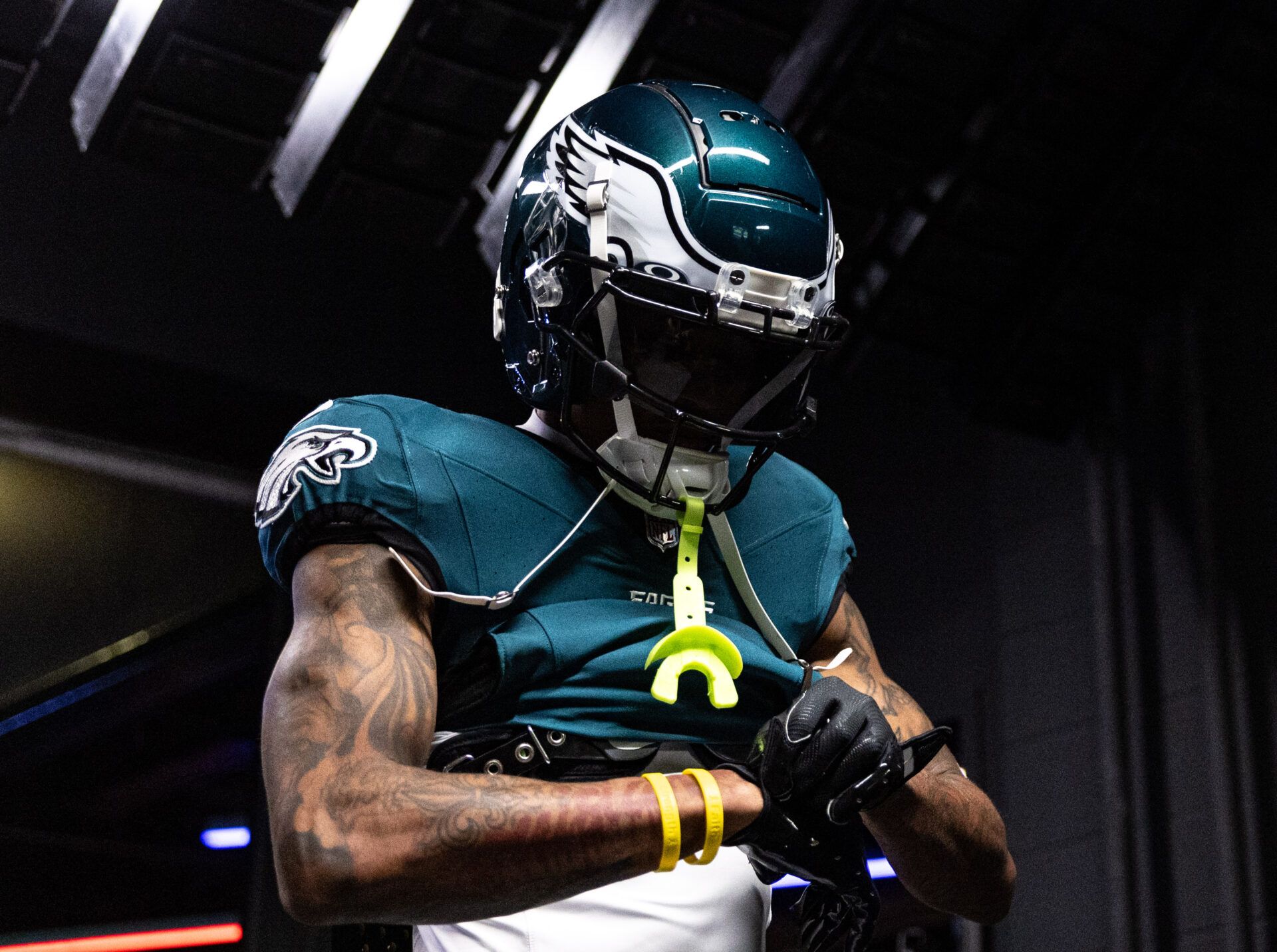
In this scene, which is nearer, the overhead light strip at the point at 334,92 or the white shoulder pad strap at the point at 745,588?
the white shoulder pad strap at the point at 745,588

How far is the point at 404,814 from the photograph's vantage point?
1.26 m

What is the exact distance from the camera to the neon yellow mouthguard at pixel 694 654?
1.44 metres

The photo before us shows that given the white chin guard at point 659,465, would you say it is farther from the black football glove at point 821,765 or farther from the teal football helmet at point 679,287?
the black football glove at point 821,765

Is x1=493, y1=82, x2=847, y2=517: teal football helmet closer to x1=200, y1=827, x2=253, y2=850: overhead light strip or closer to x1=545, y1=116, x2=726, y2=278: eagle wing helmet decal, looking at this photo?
x1=545, y1=116, x2=726, y2=278: eagle wing helmet decal

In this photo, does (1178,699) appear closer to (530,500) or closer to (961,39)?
(961,39)

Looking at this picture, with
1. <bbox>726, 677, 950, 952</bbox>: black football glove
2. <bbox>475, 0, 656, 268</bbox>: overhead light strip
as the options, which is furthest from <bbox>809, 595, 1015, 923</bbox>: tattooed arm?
<bbox>475, 0, 656, 268</bbox>: overhead light strip

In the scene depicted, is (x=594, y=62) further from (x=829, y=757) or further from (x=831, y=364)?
(x=829, y=757)

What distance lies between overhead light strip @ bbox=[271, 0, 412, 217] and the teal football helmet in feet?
6.46

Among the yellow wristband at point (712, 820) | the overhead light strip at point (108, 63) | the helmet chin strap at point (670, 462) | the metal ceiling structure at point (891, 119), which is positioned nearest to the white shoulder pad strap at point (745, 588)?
the helmet chin strap at point (670, 462)

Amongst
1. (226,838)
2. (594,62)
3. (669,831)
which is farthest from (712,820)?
(226,838)

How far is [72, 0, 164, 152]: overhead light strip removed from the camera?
11.2 ft

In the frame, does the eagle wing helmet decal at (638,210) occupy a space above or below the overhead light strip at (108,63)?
above

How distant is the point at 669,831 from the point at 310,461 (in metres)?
0.50

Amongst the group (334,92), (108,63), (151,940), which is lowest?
(151,940)
